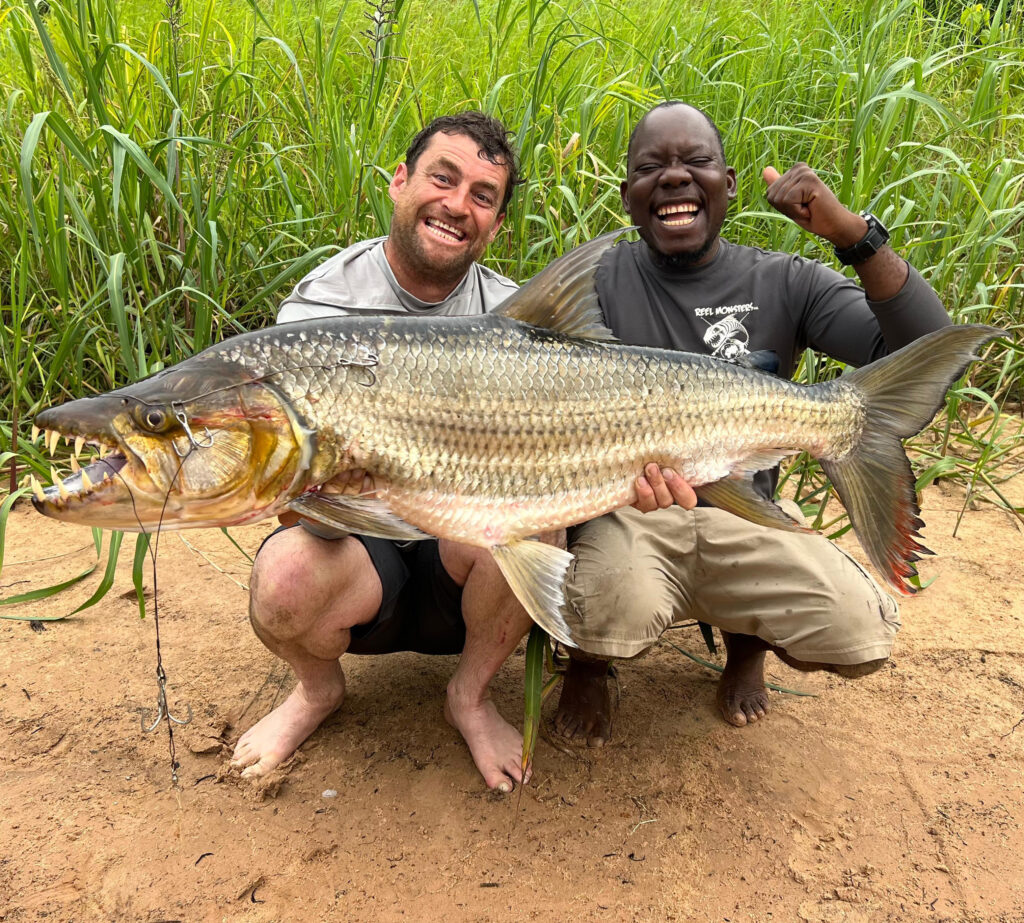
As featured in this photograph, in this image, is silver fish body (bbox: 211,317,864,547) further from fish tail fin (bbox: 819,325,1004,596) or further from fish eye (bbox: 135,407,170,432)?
fish eye (bbox: 135,407,170,432)

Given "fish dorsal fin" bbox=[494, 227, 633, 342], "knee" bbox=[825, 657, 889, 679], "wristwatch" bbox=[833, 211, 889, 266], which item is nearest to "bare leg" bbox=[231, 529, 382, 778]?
"fish dorsal fin" bbox=[494, 227, 633, 342]

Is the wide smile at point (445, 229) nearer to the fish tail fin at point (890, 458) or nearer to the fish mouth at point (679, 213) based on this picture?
the fish mouth at point (679, 213)

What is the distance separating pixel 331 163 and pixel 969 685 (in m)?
3.35

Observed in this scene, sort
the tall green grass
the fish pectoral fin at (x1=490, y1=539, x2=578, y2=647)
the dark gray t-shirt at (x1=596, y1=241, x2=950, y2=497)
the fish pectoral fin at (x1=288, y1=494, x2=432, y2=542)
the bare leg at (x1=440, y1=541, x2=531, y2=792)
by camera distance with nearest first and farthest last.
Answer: the fish pectoral fin at (x1=288, y1=494, x2=432, y2=542) < the fish pectoral fin at (x1=490, y1=539, x2=578, y2=647) < the bare leg at (x1=440, y1=541, x2=531, y2=792) < the dark gray t-shirt at (x1=596, y1=241, x2=950, y2=497) < the tall green grass

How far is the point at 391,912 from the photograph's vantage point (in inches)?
80.6

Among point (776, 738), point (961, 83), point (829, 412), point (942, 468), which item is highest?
point (961, 83)

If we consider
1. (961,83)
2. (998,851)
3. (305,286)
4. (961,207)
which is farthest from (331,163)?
(961,83)

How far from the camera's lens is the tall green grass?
3496 mm

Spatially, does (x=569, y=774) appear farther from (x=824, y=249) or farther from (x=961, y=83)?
(x=961, y=83)

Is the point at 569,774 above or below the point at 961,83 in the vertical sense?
below

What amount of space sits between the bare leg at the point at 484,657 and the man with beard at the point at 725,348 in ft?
0.66

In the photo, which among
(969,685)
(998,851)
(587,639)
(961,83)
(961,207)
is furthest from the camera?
(961,83)

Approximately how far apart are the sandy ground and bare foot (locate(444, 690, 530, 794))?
0.05 metres

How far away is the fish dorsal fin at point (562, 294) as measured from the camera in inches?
84.8
